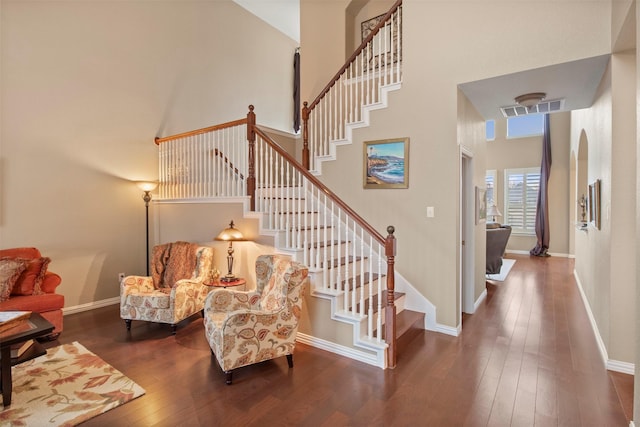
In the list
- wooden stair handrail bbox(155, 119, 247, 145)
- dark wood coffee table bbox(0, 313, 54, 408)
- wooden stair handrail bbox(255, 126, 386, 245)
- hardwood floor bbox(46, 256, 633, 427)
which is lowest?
hardwood floor bbox(46, 256, 633, 427)

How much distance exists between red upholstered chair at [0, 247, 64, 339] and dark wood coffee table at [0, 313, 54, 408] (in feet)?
3.00

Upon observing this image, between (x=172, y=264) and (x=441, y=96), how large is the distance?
3911 millimetres

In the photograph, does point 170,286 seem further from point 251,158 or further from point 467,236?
point 467,236

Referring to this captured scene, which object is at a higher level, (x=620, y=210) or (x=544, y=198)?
(x=544, y=198)

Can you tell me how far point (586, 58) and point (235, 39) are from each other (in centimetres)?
583

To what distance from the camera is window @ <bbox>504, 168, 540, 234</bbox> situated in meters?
9.17

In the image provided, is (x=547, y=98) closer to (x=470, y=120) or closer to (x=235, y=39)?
(x=470, y=120)

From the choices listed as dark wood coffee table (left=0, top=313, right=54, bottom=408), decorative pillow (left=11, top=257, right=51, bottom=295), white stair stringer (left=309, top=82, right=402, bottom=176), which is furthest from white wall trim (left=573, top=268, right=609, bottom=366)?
decorative pillow (left=11, top=257, right=51, bottom=295)

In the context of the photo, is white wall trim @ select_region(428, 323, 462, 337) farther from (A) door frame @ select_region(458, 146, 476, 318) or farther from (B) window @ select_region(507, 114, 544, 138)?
(B) window @ select_region(507, 114, 544, 138)

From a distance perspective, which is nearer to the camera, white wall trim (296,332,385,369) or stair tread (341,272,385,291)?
white wall trim (296,332,385,369)

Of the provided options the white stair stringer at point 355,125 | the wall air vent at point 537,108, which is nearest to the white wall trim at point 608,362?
the wall air vent at point 537,108

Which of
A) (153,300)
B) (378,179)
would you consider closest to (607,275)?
(378,179)

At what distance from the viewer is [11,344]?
92.6 inches

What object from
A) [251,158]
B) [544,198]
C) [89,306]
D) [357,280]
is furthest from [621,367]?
[544,198]
